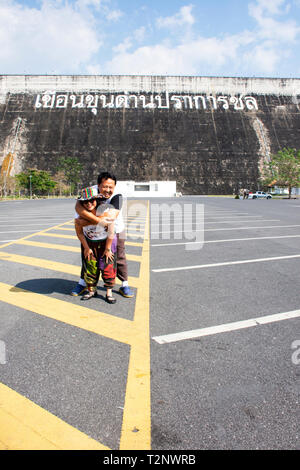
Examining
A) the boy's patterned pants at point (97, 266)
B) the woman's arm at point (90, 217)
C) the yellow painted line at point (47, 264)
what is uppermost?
the woman's arm at point (90, 217)

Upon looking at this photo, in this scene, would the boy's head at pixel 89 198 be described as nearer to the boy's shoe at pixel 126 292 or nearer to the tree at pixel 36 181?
the boy's shoe at pixel 126 292

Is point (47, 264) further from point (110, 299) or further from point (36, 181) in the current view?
point (36, 181)

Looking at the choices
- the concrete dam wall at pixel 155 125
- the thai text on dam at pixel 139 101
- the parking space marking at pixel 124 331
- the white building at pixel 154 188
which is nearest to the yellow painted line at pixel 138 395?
the parking space marking at pixel 124 331

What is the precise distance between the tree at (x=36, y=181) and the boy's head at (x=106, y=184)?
56.8 metres

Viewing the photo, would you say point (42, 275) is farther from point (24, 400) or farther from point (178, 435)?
point (178, 435)

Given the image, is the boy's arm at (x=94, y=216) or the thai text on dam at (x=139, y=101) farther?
the thai text on dam at (x=139, y=101)

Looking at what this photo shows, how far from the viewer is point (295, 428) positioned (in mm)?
1887

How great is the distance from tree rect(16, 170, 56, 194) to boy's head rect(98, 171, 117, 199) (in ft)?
186

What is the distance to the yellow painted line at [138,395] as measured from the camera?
5.95 ft

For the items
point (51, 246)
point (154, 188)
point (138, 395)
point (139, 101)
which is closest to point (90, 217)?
point (138, 395)

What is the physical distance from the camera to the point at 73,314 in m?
3.66

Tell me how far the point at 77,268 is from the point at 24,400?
144 inches

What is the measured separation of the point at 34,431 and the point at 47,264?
14.2 ft

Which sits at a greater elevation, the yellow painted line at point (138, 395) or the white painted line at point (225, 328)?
the white painted line at point (225, 328)
